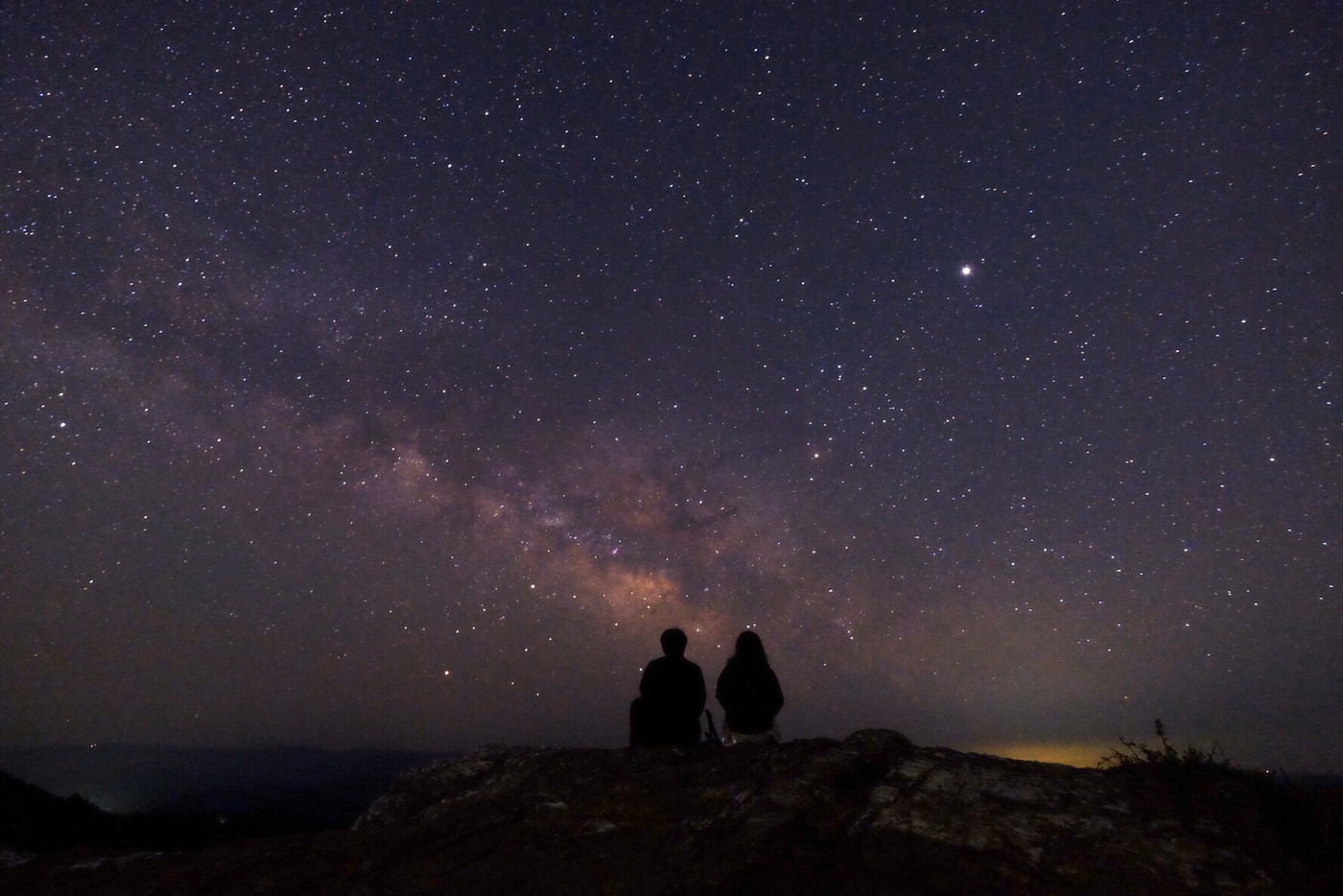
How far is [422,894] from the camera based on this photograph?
13.3 ft

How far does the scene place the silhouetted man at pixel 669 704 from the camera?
664 centimetres

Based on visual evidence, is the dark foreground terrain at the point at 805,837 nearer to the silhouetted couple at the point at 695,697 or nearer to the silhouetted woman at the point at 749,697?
the silhouetted couple at the point at 695,697

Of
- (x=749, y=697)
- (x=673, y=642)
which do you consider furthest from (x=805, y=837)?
(x=673, y=642)

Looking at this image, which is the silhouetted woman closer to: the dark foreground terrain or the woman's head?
the woman's head

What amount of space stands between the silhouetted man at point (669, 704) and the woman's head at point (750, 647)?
24.6 inches

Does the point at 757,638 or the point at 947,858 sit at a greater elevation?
the point at 757,638

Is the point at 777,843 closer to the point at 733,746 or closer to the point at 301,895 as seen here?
the point at 733,746

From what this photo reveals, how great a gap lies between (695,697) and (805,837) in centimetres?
293

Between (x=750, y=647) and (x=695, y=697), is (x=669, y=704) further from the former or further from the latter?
(x=750, y=647)

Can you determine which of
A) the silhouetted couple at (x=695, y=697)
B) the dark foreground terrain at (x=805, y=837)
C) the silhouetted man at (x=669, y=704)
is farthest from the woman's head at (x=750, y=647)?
the dark foreground terrain at (x=805, y=837)

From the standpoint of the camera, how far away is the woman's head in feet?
24.0

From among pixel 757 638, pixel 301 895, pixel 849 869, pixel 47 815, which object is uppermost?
pixel 757 638

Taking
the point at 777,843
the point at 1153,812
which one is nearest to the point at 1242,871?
the point at 1153,812

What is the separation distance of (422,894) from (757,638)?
4324 mm
